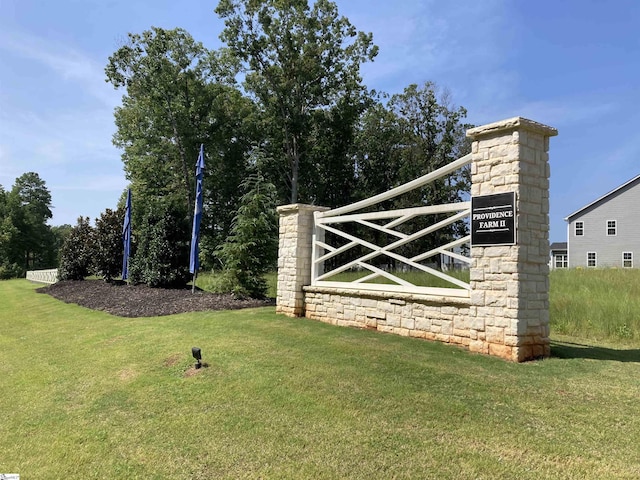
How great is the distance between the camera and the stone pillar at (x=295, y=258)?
28.4 feet

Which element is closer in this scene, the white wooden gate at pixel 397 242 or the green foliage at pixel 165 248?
the white wooden gate at pixel 397 242

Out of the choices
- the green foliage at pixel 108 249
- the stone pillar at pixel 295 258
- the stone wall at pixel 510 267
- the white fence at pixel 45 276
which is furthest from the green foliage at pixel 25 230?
the stone wall at pixel 510 267

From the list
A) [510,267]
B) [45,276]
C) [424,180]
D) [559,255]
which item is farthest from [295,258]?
[559,255]

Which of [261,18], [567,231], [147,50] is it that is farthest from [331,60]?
[567,231]

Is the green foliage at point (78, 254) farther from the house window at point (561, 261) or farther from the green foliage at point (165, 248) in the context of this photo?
the house window at point (561, 261)

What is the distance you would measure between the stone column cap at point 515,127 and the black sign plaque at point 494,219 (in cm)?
79

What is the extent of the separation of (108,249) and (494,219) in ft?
51.9

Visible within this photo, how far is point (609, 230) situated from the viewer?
30.2 m

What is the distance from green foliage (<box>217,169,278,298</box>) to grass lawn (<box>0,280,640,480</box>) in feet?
14.2

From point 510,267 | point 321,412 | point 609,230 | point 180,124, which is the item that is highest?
point 180,124

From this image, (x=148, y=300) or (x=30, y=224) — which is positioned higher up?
(x=30, y=224)

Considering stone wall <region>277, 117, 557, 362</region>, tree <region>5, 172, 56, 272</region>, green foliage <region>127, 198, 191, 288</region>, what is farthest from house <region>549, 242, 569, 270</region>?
tree <region>5, 172, 56, 272</region>

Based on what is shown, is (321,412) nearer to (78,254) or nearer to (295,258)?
(295,258)

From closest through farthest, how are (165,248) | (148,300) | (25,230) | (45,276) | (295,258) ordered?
(295,258) → (148,300) → (165,248) → (45,276) → (25,230)
